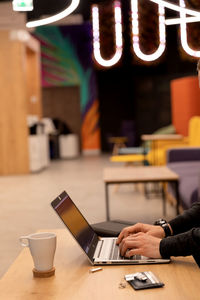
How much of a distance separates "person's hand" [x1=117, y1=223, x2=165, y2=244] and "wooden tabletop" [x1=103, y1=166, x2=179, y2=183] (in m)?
2.70

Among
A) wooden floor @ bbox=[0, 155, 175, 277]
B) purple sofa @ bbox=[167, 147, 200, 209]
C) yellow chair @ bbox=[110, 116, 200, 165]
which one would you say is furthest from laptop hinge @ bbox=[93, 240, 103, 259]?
yellow chair @ bbox=[110, 116, 200, 165]

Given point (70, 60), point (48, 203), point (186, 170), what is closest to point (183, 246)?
point (186, 170)

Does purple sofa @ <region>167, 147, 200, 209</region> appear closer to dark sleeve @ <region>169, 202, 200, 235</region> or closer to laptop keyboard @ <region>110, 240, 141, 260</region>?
dark sleeve @ <region>169, 202, 200, 235</region>

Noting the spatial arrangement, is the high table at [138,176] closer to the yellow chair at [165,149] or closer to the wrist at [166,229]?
the yellow chair at [165,149]

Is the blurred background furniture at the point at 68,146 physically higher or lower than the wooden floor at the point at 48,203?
higher

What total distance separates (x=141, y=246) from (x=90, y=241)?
0.77 feet

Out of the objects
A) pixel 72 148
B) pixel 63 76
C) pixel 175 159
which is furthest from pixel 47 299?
pixel 63 76

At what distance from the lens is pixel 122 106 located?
17.0 m

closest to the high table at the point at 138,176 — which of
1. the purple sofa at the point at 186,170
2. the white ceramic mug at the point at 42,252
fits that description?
the purple sofa at the point at 186,170

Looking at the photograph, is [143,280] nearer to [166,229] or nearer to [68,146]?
[166,229]

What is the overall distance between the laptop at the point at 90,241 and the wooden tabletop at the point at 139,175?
9.02ft

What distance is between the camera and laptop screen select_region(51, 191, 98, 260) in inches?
63.1

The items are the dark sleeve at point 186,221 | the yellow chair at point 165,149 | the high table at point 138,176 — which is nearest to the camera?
the dark sleeve at point 186,221

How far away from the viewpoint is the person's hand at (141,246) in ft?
5.22
